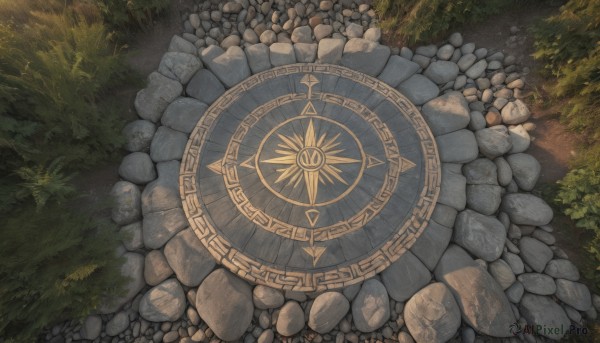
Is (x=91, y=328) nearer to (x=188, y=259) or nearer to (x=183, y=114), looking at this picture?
(x=188, y=259)

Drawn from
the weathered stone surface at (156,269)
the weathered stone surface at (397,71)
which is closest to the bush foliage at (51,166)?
the weathered stone surface at (156,269)

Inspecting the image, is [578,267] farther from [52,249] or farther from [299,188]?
[52,249]

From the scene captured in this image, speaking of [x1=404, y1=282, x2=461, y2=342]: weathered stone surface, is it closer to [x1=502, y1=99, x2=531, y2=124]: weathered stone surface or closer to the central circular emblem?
the central circular emblem

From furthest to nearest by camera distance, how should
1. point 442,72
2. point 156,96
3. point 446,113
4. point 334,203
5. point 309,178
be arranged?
point 442,72 → point 156,96 → point 446,113 → point 309,178 → point 334,203

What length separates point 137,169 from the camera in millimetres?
4355

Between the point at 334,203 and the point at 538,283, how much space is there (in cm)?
259

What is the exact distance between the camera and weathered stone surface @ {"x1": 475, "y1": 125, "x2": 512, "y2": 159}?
438 centimetres

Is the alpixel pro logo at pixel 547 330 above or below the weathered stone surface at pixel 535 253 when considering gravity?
below

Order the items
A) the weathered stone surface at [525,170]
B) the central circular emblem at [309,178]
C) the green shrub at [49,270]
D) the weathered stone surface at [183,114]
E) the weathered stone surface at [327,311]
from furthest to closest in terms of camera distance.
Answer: the weathered stone surface at [183,114]
the weathered stone surface at [525,170]
the central circular emblem at [309,178]
the weathered stone surface at [327,311]
the green shrub at [49,270]

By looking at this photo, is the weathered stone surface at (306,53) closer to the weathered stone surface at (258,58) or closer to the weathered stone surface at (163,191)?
the weathered stone surface at (258,58)

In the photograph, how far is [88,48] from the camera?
4.23m

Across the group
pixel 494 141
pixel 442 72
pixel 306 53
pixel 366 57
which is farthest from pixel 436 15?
pixel 494 141

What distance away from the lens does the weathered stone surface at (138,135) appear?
4562mm

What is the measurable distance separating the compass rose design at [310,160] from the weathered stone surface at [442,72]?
6.71ft
